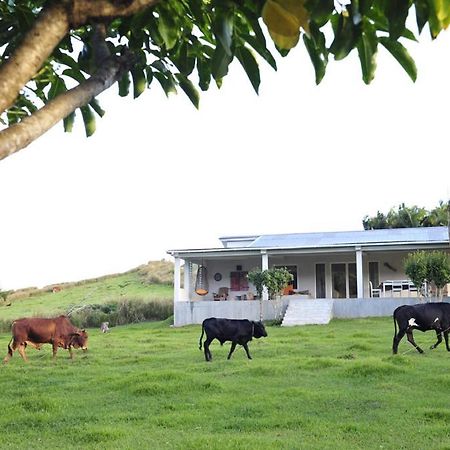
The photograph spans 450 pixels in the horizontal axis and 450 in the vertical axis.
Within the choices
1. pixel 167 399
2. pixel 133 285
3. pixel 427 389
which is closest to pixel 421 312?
pixel 427 389

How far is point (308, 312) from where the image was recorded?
78.0 feet

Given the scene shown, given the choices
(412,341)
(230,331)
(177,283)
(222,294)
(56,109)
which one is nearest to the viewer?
(56,109)

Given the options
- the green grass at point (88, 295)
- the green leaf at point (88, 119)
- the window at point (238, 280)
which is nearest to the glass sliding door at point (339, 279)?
the window at point (238, 280)

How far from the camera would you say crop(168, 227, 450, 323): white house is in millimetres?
25406

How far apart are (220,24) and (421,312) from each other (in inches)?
519

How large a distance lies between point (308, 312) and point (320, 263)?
4813 mm

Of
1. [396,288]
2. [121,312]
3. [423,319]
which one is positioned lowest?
[121,312]

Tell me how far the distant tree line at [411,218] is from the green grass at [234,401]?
3000 centimetres

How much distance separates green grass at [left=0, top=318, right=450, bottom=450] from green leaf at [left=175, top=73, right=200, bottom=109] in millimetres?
4753

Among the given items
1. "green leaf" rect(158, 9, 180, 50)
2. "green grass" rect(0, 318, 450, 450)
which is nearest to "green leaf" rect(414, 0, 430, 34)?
"green leaf" rect(158, 9, 180, 50)

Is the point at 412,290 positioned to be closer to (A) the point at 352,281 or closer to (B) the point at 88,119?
(A) the point at 352,281

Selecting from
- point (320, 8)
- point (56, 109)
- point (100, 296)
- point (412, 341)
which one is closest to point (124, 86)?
point (56, 109)

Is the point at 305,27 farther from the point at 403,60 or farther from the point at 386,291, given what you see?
the point at 386,291

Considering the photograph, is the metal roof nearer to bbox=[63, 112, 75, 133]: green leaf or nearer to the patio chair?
the patio chair
